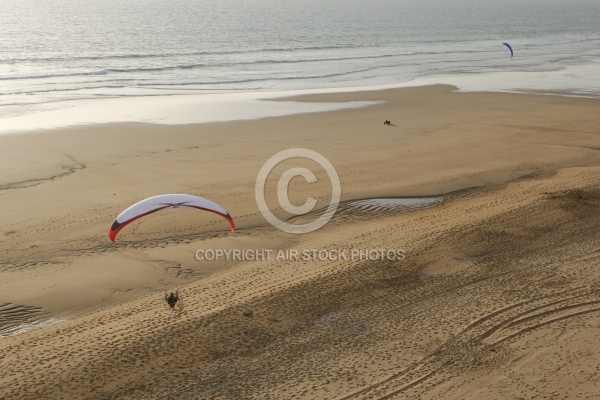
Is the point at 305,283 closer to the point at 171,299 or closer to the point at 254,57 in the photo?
A: the point at 171,299

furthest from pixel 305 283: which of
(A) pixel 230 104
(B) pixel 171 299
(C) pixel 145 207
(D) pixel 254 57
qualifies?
(D) pixel 254 57

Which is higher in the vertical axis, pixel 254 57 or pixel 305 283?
pixel 254 57

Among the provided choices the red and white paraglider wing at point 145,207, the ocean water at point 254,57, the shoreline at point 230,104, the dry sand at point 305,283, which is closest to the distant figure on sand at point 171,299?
the dry sand at point 305,283

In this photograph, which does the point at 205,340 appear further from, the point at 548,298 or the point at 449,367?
the point at 548,298

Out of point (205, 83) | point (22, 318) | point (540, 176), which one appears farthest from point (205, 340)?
point (205, 83)

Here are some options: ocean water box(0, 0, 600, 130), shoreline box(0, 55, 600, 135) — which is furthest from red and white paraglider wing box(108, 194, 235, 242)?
ocean water box(0, 0, 600, 130)
